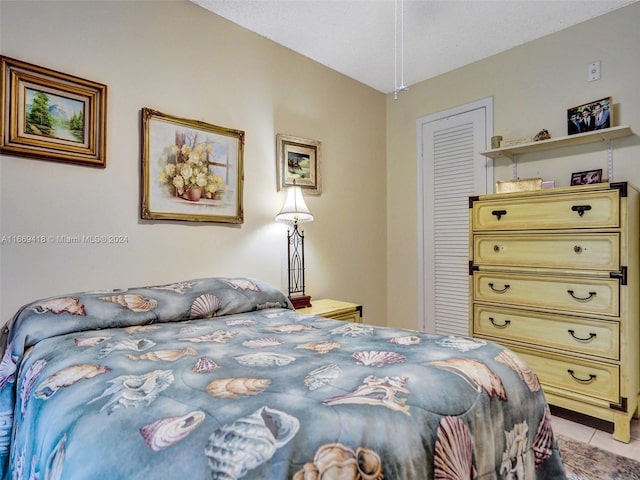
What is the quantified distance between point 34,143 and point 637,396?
350 centimetres

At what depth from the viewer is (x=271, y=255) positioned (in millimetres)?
2688

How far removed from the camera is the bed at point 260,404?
0.60 metres

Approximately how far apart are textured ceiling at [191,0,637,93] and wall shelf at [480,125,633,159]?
848 millimetres

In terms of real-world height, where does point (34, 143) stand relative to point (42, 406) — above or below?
above

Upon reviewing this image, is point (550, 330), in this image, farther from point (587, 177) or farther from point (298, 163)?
point (298, 163)

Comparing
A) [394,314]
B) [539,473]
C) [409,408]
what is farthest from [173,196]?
[394,314]

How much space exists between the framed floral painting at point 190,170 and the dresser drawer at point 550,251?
68.3 inches

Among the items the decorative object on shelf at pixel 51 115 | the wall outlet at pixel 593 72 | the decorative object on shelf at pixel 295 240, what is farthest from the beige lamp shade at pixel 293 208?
the wall outlet at pixel 593 72

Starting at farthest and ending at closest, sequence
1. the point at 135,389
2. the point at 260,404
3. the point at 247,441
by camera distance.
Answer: the point at 135,389 → the point at 260,404 → the point at 247,441

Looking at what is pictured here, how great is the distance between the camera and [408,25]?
8.28ft

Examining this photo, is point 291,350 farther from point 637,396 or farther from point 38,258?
point 637,396

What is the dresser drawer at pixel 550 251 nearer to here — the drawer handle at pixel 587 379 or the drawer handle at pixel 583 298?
the drawer handle at pixel 583 298

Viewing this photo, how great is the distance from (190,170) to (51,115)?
0.72 meters

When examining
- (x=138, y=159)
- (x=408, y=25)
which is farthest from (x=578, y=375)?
(x=138, y=159)
